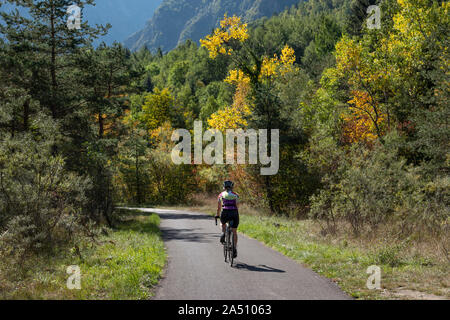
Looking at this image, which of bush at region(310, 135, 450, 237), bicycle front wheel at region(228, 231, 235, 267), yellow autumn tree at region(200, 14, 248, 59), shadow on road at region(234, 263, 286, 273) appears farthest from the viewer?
yellow autumn tree at region(200, 14, 248, 59)

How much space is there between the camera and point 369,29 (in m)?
28.3

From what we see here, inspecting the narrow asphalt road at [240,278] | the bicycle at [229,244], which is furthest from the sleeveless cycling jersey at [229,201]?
the narrow asphalt road at [240,278]

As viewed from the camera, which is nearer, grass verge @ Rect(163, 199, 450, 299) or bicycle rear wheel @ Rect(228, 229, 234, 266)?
grass verge @ Rect(163, 199, 450, 299)

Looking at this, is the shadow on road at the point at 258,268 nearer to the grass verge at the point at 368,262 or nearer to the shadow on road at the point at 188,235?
the grass verge at the point at 368,262

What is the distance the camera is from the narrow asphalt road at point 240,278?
704 centimetres

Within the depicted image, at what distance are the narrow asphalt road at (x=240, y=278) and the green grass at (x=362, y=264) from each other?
15.7 inches

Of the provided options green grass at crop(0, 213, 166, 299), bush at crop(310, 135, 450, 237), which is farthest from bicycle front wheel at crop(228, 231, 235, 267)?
bush at crop(310, 135, 450, 237)

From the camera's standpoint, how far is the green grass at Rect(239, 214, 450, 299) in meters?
7.28

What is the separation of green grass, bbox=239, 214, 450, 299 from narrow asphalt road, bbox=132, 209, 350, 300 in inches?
15.7

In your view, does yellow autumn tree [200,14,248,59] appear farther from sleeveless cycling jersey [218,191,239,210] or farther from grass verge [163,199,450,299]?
sleeveless cycling jersey [218,191,239,210]

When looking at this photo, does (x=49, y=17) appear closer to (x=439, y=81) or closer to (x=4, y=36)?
(x=4, y=36)

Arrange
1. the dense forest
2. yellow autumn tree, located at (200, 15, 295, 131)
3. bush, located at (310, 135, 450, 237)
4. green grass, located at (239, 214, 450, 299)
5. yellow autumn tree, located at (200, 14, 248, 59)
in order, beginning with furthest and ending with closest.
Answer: yellow autumn tree, located at (200, 14, 248, 59), yellow autumn tree, located at (200, 15, 295, 131), bush, located at (310, 135, 450, 237), the dense forest, green grass, located at (239, 214, 450, 299)

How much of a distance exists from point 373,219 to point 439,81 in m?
10.6
